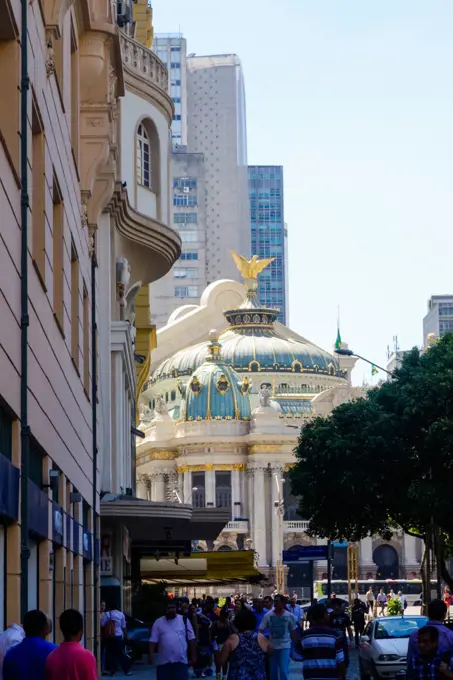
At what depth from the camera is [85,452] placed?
26156 millimetres

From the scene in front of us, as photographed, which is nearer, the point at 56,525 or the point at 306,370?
the point at 56,525

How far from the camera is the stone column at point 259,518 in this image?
139m

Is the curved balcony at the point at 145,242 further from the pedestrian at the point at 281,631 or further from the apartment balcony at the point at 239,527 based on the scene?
the apartment balcony at the point at 239,527

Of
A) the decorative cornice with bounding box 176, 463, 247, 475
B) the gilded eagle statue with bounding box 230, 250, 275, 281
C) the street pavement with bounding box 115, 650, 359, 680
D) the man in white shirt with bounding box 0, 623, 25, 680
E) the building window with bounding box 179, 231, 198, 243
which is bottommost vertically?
the street pavement with bounding box 115, 650, 359, 680

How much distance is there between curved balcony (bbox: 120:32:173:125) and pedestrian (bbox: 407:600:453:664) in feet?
82.8

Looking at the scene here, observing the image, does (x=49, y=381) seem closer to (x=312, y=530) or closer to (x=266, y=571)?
(x=312, y=530)

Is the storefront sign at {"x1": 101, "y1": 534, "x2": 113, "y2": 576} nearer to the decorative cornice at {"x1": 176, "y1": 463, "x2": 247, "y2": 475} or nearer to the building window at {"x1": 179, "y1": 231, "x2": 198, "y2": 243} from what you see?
the decorative cornice at {"x1": 176, "y1": 463, "x2": 247, "y2": 475}

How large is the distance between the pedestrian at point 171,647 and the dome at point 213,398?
122485mm

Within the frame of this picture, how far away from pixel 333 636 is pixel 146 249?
83.5 feet

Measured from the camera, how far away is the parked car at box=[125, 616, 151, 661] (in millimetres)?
38281

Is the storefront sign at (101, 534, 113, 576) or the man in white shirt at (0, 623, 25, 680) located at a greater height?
the storefront sign at (101, 534, 113, 576)

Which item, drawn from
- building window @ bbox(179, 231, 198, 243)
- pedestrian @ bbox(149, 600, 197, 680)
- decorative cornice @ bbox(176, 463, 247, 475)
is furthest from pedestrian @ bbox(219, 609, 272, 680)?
building window @ bbox(179, 231, 198, 243)

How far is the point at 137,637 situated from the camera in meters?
38.5

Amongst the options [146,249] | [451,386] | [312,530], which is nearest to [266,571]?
[312,530]
